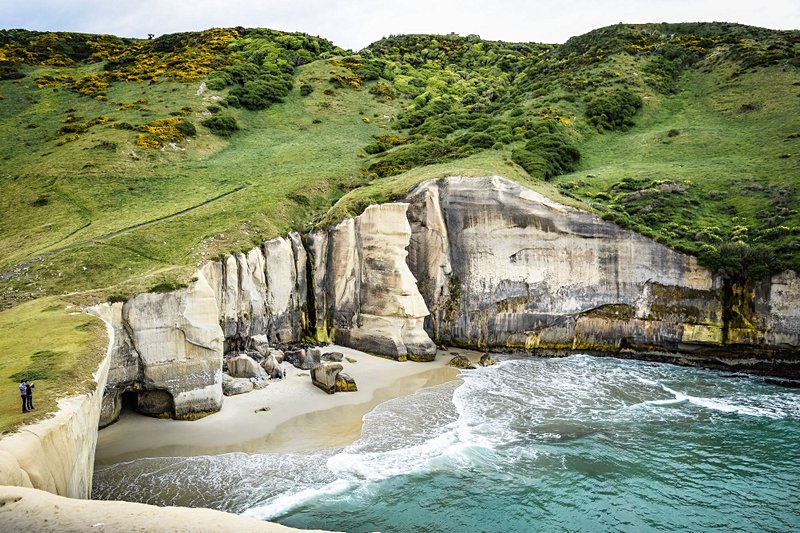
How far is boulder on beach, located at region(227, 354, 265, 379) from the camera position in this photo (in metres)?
30.8

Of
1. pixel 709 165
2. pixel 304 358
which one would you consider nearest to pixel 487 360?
pixel 304 358

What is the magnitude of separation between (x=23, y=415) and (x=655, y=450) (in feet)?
78.8

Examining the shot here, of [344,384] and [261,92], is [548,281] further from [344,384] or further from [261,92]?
[261,92]

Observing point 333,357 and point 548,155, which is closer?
point 333,357

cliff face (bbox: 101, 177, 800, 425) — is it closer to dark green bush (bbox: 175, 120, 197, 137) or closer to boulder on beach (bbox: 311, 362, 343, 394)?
boulder on beach (bbox: 311, 362, 343, 394)

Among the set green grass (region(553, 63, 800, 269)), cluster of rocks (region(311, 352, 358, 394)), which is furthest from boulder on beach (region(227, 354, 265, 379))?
green grass (region(553, 63, 800, 269))

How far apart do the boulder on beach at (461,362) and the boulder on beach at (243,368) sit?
1308cm

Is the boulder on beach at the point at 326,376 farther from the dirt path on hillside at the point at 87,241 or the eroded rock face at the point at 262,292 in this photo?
the dirt path on hillside at the point at 87,241

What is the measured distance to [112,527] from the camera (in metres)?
10.5

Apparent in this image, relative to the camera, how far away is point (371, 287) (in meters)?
38.7

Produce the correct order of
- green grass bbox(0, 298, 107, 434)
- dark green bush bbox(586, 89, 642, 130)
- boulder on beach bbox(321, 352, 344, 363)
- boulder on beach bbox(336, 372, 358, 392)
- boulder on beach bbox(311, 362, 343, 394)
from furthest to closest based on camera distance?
dark green bush bbox(586, 89, 642, 130) < boulder on beach bbox(321, 352, 344, 363) < boulder on beach bbox(336, 372, 358, 392) < boulder on beach bbox(311, 362, 343, 394) < green grass bbox(0, 298, 107, 434)

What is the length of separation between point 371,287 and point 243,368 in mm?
11409

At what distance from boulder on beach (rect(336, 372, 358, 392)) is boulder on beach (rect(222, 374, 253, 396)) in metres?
4.80

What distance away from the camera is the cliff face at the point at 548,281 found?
38.2 metres
